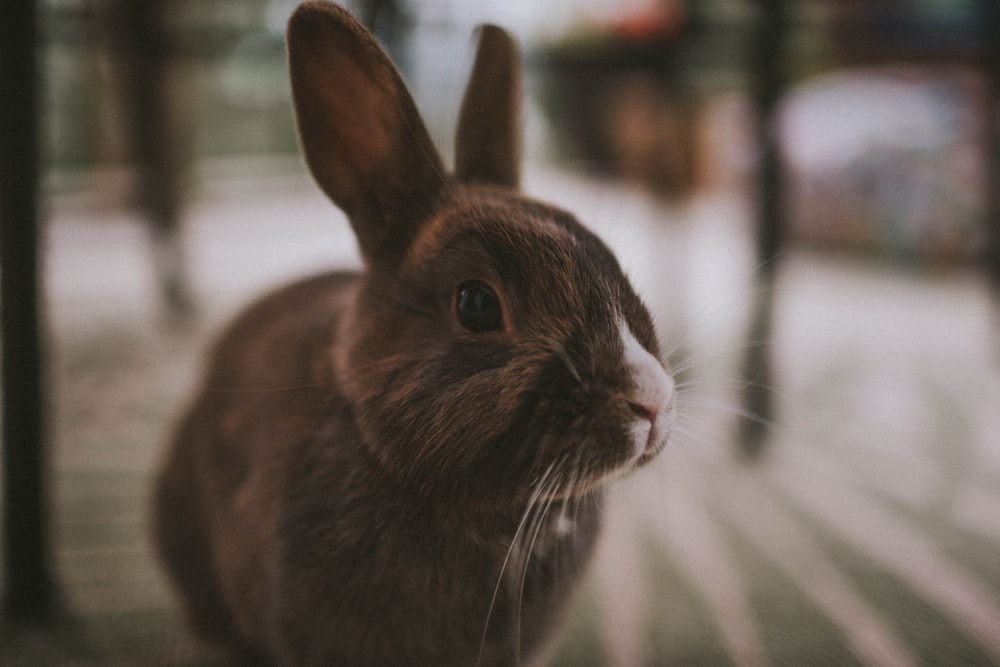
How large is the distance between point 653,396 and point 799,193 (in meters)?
3.20

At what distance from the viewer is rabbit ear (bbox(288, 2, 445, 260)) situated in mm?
746

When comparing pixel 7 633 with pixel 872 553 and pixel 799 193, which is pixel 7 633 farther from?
pixel 799 193

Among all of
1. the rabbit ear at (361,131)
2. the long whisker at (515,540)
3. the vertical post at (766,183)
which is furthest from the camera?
the vertical post at (766,183)

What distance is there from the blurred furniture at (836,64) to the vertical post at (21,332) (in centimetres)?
101

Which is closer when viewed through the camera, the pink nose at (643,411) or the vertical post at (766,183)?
the pink nose at (643,411)

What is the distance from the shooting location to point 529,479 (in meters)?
0.65

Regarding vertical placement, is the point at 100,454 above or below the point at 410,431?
below

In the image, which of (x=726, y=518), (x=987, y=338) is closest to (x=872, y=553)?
(x=726, y=518)

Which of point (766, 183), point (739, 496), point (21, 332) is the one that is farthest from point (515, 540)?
point (766, 183)

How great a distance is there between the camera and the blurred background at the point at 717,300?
1.03 meters

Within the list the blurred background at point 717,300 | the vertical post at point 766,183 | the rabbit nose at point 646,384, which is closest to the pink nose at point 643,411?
the rabbit nose at point 646,384

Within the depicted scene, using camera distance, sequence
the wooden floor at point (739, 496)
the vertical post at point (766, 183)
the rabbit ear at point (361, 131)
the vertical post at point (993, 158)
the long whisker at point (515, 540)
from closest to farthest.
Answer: the long whisker at point (515, 540), the rabbit ear at point (361, 131), the wooden floor at point (739, 496), the vertical post at point (766, 183), the vertical post at point (993, 158)

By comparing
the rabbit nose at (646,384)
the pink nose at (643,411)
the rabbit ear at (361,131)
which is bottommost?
the pink nose at (643,411)

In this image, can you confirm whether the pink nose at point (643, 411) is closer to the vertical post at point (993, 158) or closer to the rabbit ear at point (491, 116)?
the rabbit ear at point (491, 116)
